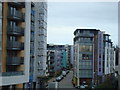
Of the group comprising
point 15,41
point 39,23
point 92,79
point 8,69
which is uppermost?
point 39,23

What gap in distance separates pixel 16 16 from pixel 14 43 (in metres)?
1.05

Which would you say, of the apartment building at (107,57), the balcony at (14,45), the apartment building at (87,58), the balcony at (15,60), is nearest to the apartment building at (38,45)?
the balcony at (15,60)

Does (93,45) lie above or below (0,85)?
above

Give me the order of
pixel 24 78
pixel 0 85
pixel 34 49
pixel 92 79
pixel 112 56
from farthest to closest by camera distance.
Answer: pixel 112 56
pixel 92 79
pixel 34 49
pixel 24 78
pixel 0 85

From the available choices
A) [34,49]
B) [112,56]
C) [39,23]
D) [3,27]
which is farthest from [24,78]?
[112,56]

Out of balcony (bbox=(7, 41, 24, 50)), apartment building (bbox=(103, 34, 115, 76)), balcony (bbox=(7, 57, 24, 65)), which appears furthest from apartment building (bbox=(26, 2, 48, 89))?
apartment building (bbox=(103, 34, 115, 76))

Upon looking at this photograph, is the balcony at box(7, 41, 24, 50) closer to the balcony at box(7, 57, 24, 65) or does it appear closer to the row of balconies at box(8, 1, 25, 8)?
the balcony at box(7, 57, 24, 65)

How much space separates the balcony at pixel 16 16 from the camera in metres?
11.2

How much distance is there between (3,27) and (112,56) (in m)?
19.9

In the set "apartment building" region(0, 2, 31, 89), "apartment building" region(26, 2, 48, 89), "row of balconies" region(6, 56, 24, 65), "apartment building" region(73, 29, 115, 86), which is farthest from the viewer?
"apartment building" region(73, 29, 115, 86)

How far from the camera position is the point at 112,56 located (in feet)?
96.1

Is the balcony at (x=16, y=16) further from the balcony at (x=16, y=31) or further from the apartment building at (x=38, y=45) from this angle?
the apartment building at (x=38, y=45)

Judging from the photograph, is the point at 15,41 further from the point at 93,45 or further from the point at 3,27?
the point at 93,45

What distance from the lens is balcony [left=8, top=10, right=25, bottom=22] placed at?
11217mm
